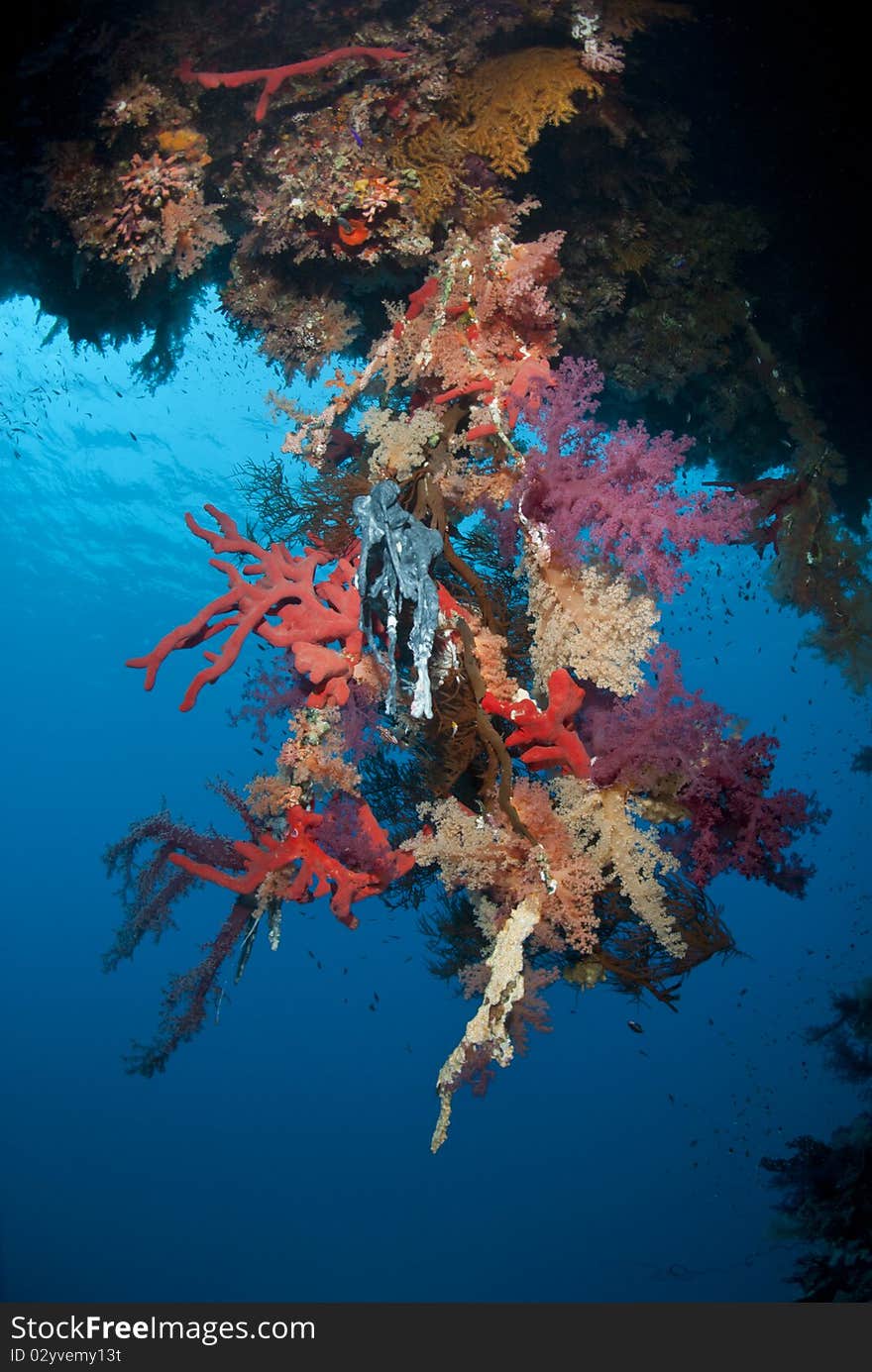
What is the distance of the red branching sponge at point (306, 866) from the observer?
4555mm

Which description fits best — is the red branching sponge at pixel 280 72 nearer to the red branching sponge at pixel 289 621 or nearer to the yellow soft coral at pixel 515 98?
the yellow soft coral at pixel 515 98

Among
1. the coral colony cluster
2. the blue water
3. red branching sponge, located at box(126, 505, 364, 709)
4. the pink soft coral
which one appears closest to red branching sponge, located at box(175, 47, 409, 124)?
the coral colony cluster

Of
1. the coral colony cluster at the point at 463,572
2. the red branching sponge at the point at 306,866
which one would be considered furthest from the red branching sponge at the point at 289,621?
the red branching sponge at the point at 306,866

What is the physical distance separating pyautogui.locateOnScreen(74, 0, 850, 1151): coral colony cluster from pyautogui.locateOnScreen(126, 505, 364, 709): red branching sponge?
0.02 metres

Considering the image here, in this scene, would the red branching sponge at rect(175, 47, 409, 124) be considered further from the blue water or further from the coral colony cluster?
the blue water

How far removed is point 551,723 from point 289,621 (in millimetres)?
1736

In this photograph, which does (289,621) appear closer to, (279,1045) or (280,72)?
(280,72)

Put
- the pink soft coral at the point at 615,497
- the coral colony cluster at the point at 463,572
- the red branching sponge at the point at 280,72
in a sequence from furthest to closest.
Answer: the red branching sponge at the point at 280,72 < the coral colony cluster at the point at 463,572 < the pink soft coral at the point at 615,497

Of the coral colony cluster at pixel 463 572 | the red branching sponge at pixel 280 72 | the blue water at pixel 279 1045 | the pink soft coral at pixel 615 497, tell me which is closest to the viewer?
the pink soft coral at pixel 615 497

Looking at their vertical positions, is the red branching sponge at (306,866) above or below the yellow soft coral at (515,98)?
below

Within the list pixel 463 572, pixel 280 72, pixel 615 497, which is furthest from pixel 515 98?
pixel 463 572

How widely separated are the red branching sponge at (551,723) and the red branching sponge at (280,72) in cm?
405

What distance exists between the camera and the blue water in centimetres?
3219

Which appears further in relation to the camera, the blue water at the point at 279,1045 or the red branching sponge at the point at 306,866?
the blue water at the point at 279,1045
